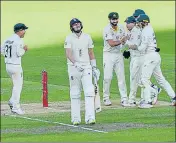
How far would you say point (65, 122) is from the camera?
54.6 ft

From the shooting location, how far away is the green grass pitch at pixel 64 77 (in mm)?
14906

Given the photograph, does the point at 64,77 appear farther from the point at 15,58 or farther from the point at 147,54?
the point at 15,58

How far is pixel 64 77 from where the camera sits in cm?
2566

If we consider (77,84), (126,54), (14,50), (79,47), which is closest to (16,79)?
(14,50)

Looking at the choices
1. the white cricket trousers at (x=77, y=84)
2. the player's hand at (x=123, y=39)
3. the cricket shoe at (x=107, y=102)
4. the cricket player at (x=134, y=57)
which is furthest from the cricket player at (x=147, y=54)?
the white cricket trousers at (x=77, y=84)

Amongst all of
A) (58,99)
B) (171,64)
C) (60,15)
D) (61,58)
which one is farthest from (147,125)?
(60,15)

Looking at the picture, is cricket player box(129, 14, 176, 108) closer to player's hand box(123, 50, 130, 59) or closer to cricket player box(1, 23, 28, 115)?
player's hand box(123, 50, 130, 59)

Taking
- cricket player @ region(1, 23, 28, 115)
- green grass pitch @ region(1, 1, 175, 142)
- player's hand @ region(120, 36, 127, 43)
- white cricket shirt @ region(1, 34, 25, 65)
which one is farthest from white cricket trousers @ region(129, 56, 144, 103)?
white cricket shirt @ region(1, 34, 25, 65)

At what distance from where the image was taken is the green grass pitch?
14.9 m

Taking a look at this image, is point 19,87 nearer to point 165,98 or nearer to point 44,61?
point 165,98

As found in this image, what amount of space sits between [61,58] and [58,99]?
10687mm

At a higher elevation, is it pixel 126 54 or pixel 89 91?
pixel 126 54

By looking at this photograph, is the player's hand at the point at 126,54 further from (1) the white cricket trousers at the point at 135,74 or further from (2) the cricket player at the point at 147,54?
(2) the cricket player at the point at 147,54

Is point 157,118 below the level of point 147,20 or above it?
below
